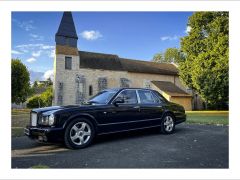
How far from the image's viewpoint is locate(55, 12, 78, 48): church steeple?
3141 cm

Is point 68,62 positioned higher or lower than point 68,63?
higher

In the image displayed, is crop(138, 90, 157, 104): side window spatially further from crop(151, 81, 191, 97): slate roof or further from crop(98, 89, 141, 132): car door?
crop(151, 81, 191, 97): slate roof

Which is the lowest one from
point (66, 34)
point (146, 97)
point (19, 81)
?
point (146, 97)

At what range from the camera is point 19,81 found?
3092cm

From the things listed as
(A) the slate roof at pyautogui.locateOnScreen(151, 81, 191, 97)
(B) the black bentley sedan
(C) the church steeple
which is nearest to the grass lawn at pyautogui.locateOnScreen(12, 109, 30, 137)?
(B) the black bentley sedan

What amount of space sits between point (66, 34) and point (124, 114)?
1081 inches

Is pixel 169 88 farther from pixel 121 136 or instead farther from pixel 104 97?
pixel 104 97

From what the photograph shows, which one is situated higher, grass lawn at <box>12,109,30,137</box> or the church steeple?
the church steeple

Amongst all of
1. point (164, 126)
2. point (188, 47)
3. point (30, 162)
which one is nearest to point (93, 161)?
point (30, 162)

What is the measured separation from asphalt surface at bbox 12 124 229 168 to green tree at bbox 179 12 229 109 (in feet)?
58.9

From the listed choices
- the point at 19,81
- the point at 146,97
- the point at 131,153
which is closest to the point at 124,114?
the point at 146,97

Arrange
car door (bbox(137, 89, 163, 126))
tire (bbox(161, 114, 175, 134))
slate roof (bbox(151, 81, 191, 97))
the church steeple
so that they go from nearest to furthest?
car door (bbox(137, 89, 163, 126)), tire (bbox(161, 114, 175, 134)), slate roof (bbox(151, 81, 191, 97)), the church steeple

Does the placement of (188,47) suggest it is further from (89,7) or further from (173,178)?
(173,178)

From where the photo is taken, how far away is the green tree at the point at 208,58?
923 inches
